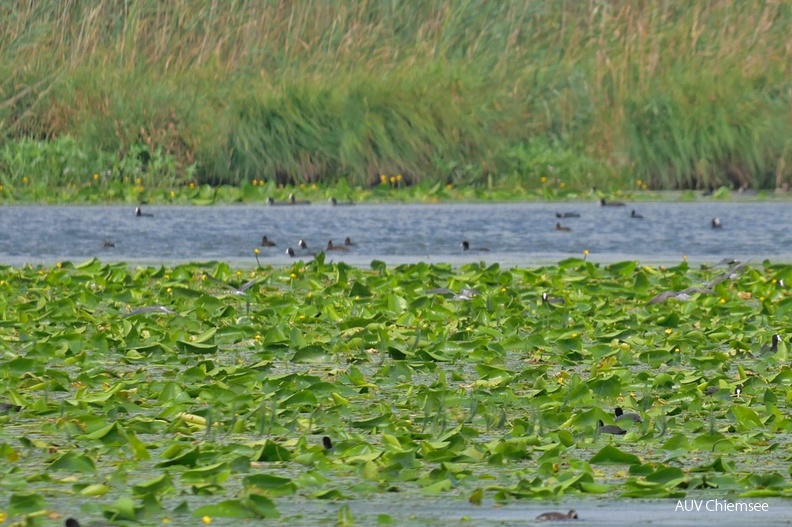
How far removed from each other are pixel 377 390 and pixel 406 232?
7.23 m

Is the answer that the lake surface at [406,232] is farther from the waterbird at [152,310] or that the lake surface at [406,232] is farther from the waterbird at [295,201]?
the waterbird at [152,310]

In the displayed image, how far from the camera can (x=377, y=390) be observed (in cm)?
644

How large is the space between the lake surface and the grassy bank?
122 centimetres

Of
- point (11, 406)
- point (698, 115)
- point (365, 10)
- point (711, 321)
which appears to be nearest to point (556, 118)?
point (698, 115)

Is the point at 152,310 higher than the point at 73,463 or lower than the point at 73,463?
lower

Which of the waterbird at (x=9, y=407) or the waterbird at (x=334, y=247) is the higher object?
the waterbird at (x=9, y=407)

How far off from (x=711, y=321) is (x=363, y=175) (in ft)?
27.8

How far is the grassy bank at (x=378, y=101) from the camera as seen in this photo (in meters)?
16.5

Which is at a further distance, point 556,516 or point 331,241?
point 331,241

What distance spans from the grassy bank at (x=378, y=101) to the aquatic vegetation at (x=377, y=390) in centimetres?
651

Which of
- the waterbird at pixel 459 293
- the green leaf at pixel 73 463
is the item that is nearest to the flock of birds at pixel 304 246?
the waterbird at pixel 459 293

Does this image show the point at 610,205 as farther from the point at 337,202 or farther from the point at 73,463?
the point at 73,463

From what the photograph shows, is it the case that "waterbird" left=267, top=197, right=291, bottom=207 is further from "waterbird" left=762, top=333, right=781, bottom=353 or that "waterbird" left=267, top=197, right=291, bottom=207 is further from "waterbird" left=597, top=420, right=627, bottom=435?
"waterbird" left=597, top=420, right=627, bottom=435

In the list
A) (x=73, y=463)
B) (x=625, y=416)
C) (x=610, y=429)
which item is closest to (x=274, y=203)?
(x=625, y=416)
